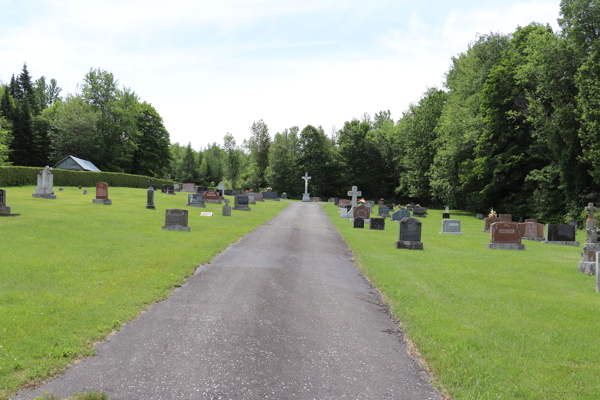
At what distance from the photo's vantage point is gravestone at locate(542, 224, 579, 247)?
21484mm

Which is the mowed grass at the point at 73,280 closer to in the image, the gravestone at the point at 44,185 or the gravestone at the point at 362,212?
the gravestone at the point at 362,212

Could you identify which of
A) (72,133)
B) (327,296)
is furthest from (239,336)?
(72,133)

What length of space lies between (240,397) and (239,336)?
5.49 ft

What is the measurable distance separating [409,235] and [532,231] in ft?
33.3

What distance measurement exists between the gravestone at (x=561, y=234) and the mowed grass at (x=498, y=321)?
7857 millimetres

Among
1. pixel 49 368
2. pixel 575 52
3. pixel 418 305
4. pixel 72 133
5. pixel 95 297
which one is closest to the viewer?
pixel 49 368

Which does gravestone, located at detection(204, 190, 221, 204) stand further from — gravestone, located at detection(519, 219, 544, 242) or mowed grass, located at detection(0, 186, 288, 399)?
gravestone, located at detection(519, 219, 544, 242)

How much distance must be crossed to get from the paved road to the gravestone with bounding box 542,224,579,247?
16564 mm

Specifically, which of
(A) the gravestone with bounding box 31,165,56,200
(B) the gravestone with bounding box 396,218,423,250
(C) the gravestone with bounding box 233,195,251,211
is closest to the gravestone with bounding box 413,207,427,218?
(C) the gravestone with bounding box 233,195,251,211

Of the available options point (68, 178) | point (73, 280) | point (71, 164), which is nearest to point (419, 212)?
point (73, 280)

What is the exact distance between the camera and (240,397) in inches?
166

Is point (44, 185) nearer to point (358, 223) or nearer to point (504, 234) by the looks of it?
point (358, 223)

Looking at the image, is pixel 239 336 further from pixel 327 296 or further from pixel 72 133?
pixel 72 133

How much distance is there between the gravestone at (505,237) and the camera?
18.1 metres
